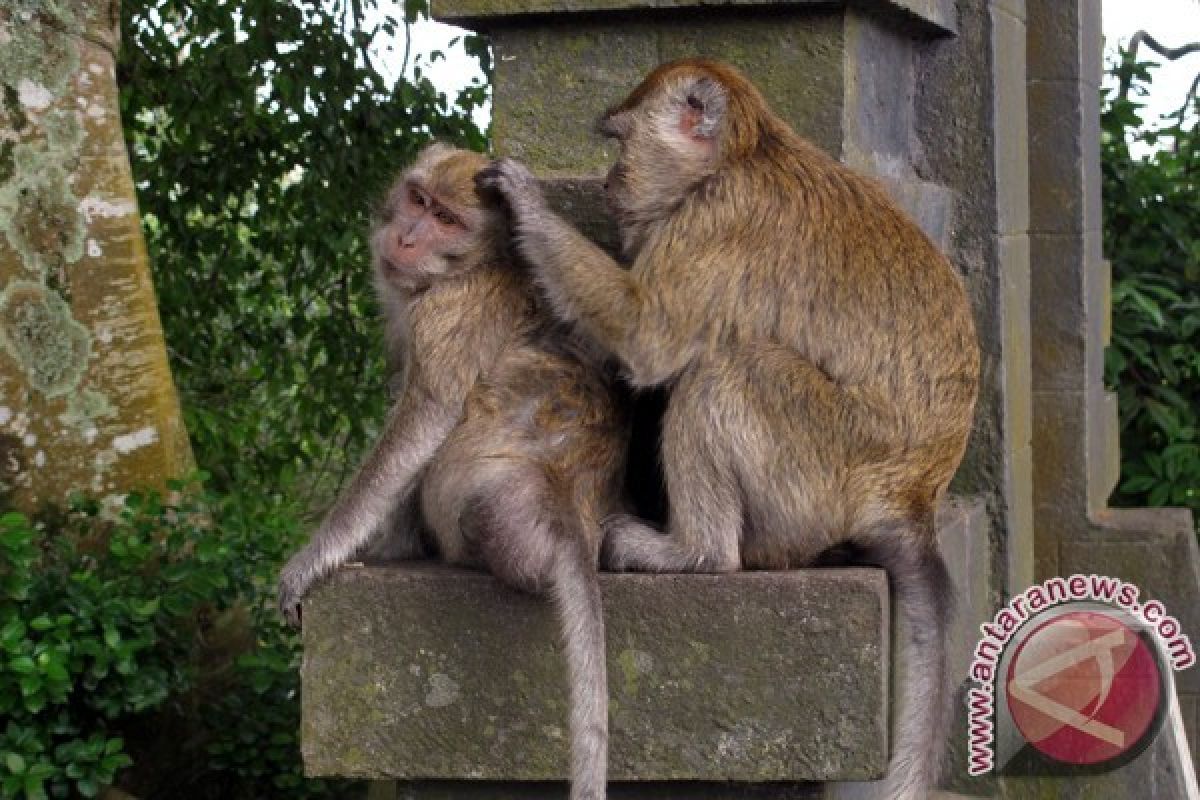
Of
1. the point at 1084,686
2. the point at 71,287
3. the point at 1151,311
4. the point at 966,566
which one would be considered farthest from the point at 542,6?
the point at 1151,311

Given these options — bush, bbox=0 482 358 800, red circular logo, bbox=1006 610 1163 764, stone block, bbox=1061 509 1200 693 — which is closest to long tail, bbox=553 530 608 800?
red circular logo, bbox=1006 610 1163 764

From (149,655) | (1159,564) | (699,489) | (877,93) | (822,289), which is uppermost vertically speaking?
(877,93)

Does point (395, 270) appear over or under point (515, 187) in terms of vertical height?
under

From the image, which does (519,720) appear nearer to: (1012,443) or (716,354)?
(716,354)

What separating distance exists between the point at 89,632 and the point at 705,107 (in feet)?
9.18

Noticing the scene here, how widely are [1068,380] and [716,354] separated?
288 centimetres

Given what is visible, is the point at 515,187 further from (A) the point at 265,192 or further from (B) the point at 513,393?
(A) the point at 265,192

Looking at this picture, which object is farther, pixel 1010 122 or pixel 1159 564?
pixel 1159 564

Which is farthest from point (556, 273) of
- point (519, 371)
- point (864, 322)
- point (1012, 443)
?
point (1012, 443)

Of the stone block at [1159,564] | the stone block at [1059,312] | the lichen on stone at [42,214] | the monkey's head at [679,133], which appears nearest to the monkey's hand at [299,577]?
the monkey's head at [679,133]

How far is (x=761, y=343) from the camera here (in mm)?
4047

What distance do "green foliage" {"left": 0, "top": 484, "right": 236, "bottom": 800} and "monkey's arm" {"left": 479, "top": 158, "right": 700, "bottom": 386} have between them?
2293mm

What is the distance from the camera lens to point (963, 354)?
13.9 feet

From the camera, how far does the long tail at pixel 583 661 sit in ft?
12.2
